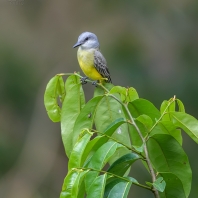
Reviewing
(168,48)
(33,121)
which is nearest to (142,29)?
(168,48)

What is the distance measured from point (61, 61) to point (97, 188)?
4.60m

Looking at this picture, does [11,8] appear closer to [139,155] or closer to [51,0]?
[51,0]

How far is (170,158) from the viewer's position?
1.17 meters

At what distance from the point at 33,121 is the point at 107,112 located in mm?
4067

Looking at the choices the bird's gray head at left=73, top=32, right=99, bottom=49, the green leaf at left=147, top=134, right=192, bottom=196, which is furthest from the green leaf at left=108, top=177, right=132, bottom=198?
the bird's gray head at left=73, top=32, right=99, bottom=49

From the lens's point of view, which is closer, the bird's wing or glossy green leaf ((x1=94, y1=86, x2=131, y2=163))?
glossy green leaf ((x1=94, y1=86, x2=131, y2=163))

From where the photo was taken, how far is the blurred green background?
5.20 meters

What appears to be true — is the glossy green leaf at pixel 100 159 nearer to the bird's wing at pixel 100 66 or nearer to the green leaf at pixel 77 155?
the green leaf at pixel 77 155

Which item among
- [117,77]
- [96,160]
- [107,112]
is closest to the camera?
[96,160]

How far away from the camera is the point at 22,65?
5.45 metres

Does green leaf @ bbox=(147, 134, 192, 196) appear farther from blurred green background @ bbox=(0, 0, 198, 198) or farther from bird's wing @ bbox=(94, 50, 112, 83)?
blurred green background @ bbox=(0, 0, 198, 198)

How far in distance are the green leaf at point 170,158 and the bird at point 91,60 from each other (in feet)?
3.49

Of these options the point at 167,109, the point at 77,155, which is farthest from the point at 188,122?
the point at 77,155

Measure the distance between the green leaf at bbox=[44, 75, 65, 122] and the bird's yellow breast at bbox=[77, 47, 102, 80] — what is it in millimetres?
855
